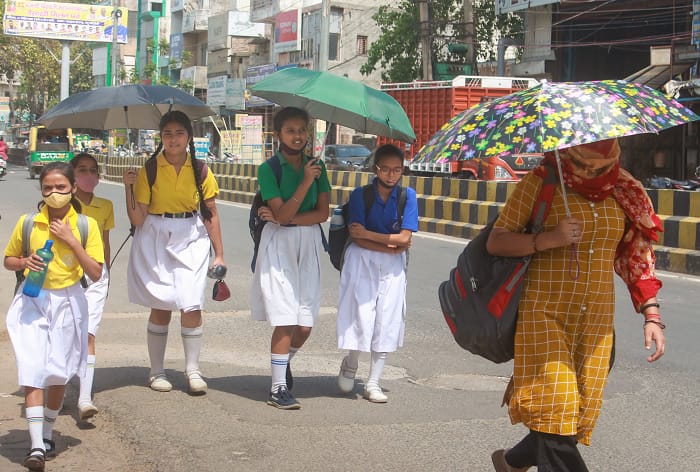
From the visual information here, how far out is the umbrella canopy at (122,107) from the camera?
6.24m

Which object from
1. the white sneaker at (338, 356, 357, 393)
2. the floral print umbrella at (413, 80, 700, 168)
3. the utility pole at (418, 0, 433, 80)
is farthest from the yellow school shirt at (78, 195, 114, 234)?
the utility pole at (418, 0, 433, 80)

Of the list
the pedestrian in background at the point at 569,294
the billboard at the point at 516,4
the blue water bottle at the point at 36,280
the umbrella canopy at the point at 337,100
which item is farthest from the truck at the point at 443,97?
the pedestrian in background at the point at 569,294

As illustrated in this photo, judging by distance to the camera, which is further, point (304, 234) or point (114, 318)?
point (114, 318)

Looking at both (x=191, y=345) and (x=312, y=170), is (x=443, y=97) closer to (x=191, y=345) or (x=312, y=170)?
(x=191, y=345)

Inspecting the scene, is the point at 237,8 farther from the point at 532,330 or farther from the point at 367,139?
the point at 532,330

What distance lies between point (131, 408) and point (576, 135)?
3.32m

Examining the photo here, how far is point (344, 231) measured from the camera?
624 cm

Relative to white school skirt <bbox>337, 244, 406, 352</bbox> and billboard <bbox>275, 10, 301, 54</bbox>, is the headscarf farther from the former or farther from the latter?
billboard <bbox>275, 10, 301, 54</bbox>

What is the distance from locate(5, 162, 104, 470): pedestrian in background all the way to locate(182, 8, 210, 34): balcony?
209 ft

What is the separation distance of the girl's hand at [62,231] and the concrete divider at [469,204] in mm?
8658

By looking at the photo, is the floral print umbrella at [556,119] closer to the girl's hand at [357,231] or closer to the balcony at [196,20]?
the girl's hand at [357,231]

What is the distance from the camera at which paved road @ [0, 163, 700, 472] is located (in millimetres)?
4961

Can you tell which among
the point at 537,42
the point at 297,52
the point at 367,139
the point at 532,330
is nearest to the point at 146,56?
the point at 297,52

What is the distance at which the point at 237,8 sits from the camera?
65.6 meters
